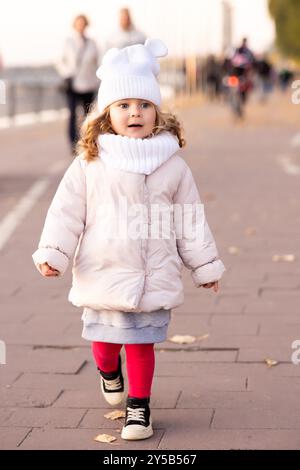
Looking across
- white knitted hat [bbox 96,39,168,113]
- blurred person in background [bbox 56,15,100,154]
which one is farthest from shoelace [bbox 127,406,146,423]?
blurred person in background [bbox 56,15,100,154]

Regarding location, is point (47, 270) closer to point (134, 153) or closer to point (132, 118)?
point (134, 153)

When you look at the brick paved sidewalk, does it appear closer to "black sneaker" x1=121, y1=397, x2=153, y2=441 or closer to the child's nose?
"black sneaker" x1=121, y1=397, x2=153, y2=441

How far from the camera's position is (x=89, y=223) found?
4.64 metres

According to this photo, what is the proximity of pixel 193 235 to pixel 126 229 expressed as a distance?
0.88ft

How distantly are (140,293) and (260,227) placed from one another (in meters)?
5.63

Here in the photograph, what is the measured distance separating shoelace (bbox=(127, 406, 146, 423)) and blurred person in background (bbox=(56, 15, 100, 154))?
512 inches

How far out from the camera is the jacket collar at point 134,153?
4602 millimetres

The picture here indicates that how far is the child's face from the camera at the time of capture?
15.3 feet

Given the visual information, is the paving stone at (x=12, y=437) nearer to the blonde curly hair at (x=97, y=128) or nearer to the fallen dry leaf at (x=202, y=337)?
the blonde curly hair at (x=97, y=128)

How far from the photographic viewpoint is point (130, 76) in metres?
4.68

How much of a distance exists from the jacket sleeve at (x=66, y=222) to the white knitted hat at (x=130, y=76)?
292 millimetres

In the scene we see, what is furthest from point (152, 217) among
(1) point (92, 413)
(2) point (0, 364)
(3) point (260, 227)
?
(3) point (260, 227)

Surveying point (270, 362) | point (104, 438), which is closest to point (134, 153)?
point (104, 438)

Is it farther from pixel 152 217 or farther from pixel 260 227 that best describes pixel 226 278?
pixel 152 217
